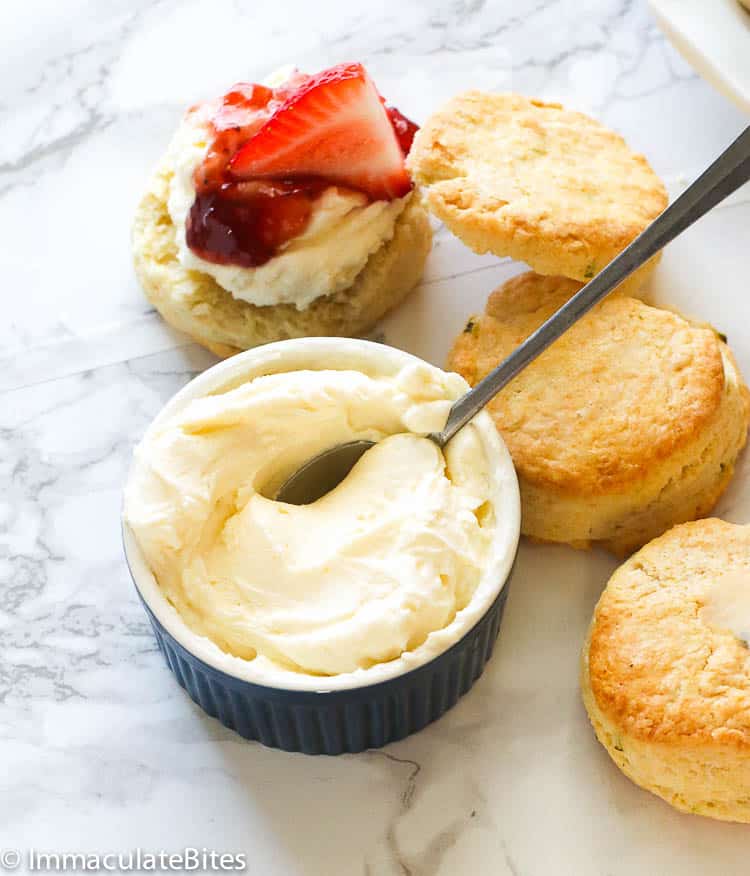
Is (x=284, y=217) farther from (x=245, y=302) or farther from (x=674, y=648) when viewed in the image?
(x=674, y=648)

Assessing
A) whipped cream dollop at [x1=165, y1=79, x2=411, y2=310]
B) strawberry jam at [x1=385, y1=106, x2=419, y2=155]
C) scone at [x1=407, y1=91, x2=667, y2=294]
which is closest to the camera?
scone at [x1=407, y1=91, x2=667, y2=294]

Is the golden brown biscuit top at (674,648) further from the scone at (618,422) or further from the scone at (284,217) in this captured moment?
the scone at (284,217)

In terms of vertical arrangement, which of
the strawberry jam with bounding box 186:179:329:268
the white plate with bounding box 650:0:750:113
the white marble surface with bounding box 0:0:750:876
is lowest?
the white marble surface with bounding box 0:0:750:876

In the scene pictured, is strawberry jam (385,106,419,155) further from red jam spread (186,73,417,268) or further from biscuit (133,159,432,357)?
red jam spread (186,73,417,268)

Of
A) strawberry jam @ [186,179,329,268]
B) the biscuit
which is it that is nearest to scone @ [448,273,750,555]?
the biscuit

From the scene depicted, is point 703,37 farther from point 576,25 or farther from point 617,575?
point 617,575

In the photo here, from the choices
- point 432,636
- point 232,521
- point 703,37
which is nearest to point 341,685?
point 432,636

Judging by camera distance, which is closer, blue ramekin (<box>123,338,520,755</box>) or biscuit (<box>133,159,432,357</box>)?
blue ramekin (<box>123,338,520,755</box>)
